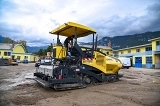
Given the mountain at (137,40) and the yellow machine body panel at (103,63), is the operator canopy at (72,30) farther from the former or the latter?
the mountain at (137,40)

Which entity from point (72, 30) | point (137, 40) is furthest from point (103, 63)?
point (137, 40)

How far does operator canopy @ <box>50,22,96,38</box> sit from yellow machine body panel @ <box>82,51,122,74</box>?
1.21 meters

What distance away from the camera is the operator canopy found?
9.79 meters

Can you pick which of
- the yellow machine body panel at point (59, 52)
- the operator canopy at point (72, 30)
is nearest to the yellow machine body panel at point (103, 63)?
the yellow machine body panel at point (59, 52)

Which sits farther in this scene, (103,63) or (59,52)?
(103,63)

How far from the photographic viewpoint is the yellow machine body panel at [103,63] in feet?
34.3

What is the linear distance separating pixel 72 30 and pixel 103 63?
2411 mm

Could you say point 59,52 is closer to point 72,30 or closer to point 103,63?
point 72,30

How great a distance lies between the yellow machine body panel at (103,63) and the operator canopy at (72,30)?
1207 mm

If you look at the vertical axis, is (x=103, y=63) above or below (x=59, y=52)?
below

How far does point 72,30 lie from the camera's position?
10.5 metres

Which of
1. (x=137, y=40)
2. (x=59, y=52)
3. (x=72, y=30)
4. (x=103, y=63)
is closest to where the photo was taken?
(x=59, y=52)

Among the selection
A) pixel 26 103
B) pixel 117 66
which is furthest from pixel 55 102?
pixel 117 66

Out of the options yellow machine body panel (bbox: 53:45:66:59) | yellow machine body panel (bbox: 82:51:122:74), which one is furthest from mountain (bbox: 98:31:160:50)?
yellow machine body panel (bbox: 53:45:66:59)
